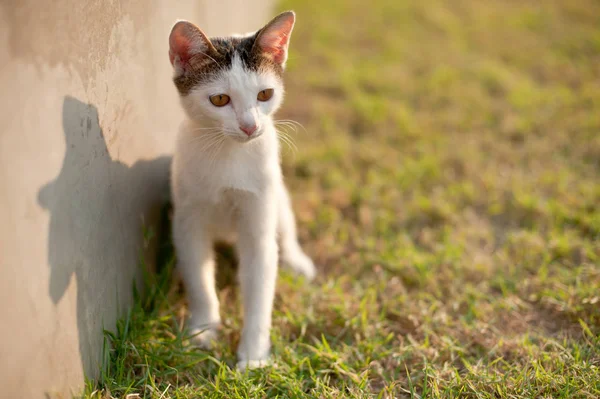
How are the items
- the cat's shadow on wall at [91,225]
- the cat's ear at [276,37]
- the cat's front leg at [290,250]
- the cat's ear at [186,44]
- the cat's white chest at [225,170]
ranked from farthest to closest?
the cat's front leg at [290,250] → the cat's white chest at [225,170] → the cat's ear at [276,37] → the cat's ear at [186,44] → the cat's shadow on wall at [91,225]

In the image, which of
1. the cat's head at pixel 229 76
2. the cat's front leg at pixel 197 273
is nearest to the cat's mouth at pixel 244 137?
the cat's head at pixel 229 76

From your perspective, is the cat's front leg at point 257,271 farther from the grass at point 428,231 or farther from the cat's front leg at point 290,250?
the cat's front leg at point 290,250

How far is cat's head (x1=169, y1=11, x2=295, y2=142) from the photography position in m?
2.10

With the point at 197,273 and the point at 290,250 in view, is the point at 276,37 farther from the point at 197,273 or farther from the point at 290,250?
the point at 290,250

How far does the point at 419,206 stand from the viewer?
3549 millimetres

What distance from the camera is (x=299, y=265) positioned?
3051mm

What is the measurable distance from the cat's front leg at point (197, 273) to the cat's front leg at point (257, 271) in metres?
0.18

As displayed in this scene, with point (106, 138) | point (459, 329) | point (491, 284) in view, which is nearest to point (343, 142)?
point (491, 284)

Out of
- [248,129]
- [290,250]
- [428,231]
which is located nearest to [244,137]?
[248,129]

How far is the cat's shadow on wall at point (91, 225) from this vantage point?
1718 millimetres

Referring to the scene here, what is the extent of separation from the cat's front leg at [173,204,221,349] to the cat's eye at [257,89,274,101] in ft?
2.04

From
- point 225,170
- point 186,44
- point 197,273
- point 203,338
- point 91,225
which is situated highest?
point 186,44

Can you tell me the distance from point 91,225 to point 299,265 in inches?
54.7

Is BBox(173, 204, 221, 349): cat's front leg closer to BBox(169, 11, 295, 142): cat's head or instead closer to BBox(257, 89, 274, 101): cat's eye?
BBox(169, 11, 295, 142): cat's head
